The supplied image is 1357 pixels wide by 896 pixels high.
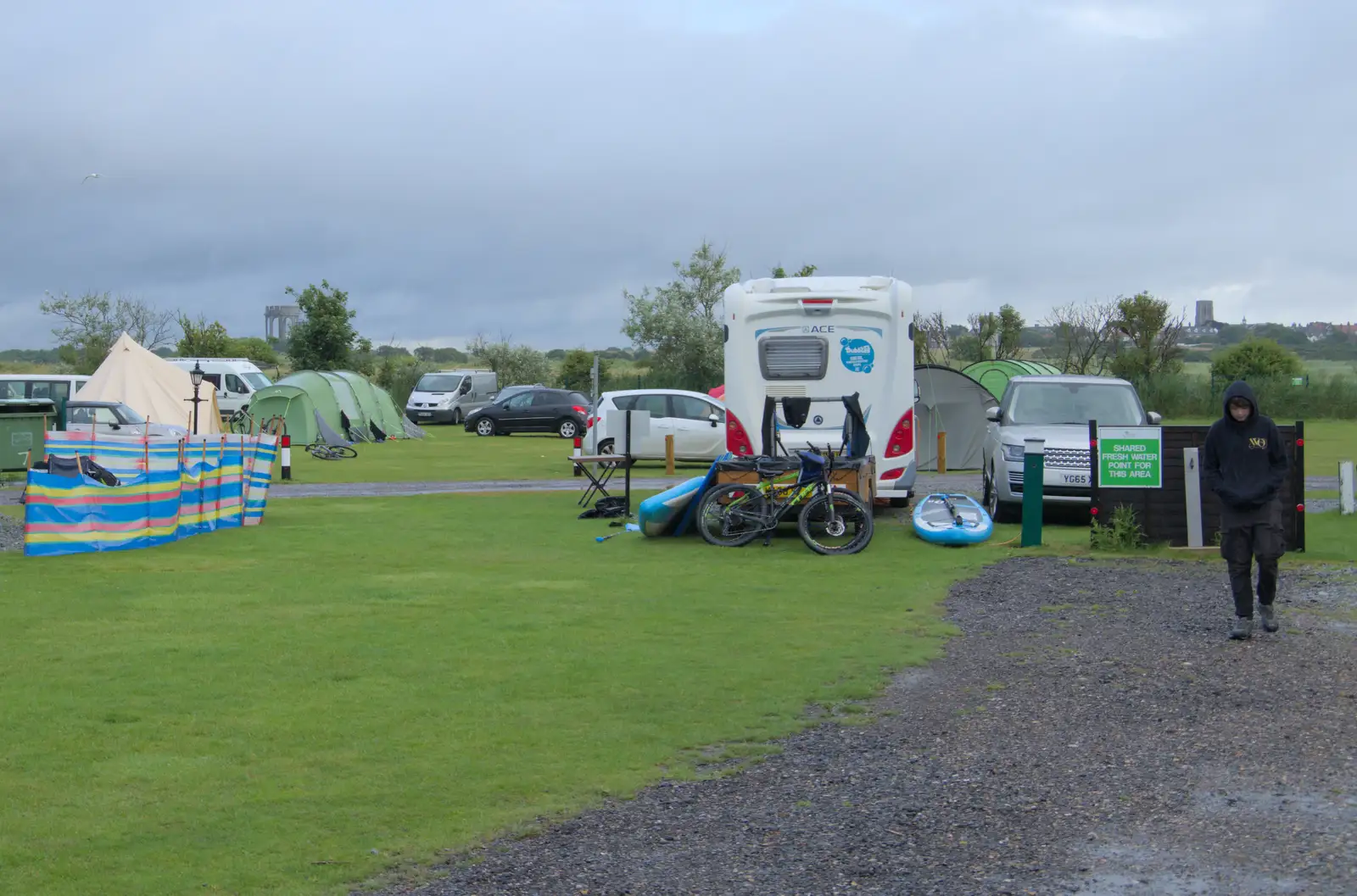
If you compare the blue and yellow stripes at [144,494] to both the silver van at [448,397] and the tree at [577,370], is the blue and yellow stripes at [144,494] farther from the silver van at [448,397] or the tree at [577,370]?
the tree at [577,370]

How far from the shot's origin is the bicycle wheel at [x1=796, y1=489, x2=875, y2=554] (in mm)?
14336

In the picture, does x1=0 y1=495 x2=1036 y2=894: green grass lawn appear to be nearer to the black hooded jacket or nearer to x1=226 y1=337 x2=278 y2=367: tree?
the black hooded jacket

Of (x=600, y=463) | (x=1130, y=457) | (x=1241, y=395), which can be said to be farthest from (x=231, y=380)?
(x=1241, y=395)

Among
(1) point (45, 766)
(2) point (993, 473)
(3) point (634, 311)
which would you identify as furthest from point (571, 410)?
(1) point (45, 766)

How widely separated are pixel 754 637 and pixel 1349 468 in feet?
36.3

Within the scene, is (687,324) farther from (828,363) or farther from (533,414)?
(828,363)

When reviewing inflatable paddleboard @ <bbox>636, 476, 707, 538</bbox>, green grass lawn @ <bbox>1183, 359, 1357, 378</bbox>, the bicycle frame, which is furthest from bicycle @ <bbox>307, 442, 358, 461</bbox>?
green grass lawn @ <bbox>1183, 359, 1357, 378</bbox>

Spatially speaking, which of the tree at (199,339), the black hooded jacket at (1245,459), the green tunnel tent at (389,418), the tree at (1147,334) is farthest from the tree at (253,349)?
the black hooded jacket at (1245,459)

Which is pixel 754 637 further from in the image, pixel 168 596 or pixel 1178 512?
pixel 1178 512

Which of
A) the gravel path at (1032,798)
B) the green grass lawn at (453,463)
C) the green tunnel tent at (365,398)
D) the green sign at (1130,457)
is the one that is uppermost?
the green tunnel tent at (365,398)

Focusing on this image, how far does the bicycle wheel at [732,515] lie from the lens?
48.8 ft

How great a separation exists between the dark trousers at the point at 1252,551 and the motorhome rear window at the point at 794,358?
7.85 m

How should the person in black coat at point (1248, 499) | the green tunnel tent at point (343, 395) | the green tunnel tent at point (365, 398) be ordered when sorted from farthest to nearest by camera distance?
1. the green tunnel tent at point (365, 398)
2. the green tunnel tent at point (343, 395)
3. the person in black coat at point (1248, 499)

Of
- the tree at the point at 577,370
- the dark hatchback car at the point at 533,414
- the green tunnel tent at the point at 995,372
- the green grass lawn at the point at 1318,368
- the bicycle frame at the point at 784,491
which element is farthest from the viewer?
the tree at the point at 577,370
